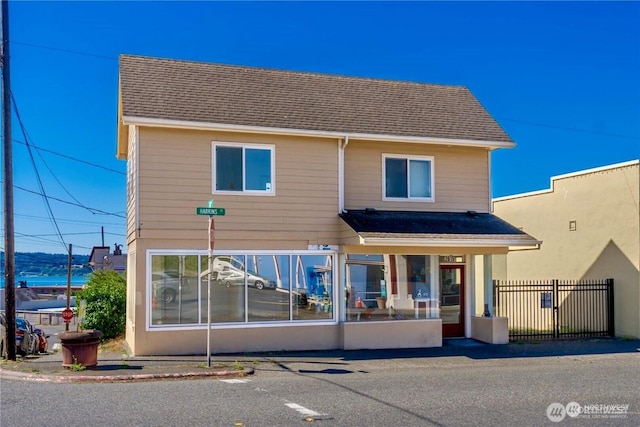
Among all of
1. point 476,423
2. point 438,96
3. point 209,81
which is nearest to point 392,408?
point 476,423

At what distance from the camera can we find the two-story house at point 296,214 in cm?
1533

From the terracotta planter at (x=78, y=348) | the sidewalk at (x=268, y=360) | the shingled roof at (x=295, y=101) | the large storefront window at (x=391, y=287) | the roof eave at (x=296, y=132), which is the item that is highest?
the shingled roof at (x=295, y=101)

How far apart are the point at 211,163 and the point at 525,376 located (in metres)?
8.48

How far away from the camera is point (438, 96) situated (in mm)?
20312

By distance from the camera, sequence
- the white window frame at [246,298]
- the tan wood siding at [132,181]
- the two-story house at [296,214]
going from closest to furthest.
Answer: the white window frame at [246,298]
the two-story house at [296,214]
the tan wood siding at [132,181]

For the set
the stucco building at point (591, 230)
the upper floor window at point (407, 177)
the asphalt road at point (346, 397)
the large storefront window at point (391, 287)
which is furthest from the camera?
the stucco building at point (591, 230)

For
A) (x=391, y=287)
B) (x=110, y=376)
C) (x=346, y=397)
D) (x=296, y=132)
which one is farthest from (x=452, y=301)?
(x=110, y=376)

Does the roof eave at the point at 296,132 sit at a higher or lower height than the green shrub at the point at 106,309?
higher

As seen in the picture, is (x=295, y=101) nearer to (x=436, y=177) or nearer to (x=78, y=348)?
(x=436, y=177)

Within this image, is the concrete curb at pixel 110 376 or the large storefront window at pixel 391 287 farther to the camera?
the large storefront window at pixel 391 287

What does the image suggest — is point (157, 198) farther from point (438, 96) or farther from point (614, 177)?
point (614, 177)

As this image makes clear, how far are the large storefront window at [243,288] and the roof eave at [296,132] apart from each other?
9.93ft

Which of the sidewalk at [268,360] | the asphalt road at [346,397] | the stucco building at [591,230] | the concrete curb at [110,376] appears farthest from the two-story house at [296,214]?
the stucco building at [591,230]

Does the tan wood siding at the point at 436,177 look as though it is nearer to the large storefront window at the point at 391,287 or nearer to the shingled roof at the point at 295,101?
the shingled roof at the point at 295,101
